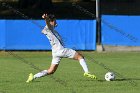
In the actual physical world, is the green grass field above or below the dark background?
above

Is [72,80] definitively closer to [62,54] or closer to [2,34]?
[62,54]

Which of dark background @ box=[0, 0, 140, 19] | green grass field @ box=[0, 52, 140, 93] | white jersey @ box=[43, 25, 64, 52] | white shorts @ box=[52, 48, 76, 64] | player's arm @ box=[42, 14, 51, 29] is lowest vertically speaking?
dark background @ box=[0, 0, 140, 19]

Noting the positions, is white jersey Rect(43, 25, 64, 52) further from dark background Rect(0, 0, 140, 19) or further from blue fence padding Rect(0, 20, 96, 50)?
dark background Rect(0, 0, 140, 19)

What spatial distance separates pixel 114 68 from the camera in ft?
61.6

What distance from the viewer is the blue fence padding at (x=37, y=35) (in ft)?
90.4

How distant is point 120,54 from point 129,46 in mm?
1924

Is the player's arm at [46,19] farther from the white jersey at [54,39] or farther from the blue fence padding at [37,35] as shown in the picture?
the blue fence padding at [37,35]

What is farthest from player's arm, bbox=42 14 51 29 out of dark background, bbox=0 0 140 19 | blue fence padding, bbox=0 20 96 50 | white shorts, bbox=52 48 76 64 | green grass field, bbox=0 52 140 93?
dark background, bbox=0 0 140 19

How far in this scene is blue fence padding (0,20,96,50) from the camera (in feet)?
90.4

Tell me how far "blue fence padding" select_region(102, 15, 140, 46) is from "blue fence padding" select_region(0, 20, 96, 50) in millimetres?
893

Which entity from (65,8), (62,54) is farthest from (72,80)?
(65,8)

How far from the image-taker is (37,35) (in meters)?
27.6

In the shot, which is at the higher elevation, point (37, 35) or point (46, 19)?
point (46, 19)

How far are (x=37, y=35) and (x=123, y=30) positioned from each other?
171 inches
